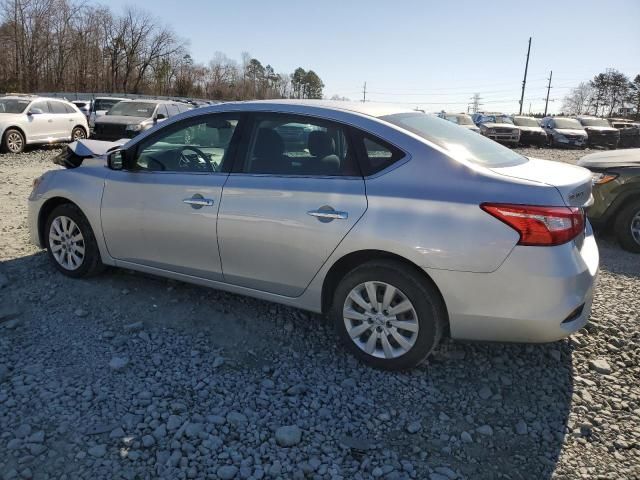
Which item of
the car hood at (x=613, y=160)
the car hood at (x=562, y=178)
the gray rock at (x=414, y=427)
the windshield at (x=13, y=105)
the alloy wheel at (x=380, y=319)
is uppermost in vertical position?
the windshield at (x=13, y=105)

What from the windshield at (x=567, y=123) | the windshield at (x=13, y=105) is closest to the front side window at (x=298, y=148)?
the windshield at (x=13, y=105)

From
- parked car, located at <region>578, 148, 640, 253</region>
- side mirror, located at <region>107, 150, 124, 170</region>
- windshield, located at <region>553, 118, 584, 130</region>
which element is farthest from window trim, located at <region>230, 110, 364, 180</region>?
windshield, located at <region>553, 118, 584, 130</region>

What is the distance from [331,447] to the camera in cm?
255

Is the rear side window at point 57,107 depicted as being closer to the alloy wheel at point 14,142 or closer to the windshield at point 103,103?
the alloy wheel at point 14,142

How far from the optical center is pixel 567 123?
2630cm

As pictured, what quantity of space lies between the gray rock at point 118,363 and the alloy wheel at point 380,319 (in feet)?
4.69

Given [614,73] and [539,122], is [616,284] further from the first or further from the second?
[614,73]

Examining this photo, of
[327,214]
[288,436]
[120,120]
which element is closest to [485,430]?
[288,436]

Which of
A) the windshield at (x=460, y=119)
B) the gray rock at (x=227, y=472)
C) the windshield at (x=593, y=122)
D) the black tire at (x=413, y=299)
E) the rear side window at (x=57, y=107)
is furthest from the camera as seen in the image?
the windshield at (x=593, y=122)

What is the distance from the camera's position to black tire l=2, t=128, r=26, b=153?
14000mm

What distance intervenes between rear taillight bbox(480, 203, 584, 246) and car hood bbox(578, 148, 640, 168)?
4.35m

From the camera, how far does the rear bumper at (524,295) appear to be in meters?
2.73

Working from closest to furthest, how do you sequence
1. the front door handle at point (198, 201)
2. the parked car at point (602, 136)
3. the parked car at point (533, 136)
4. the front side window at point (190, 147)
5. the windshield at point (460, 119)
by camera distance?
1. the front door handle at point (198, 201)
2. the front side window at point (190, 147)
3. the windshield at point (460, 119)
4. the parked car at point (533, 136)
5. the parked car at point (602, 136)

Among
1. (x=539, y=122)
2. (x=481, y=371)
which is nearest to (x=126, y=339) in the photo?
(x=481, y=371)
